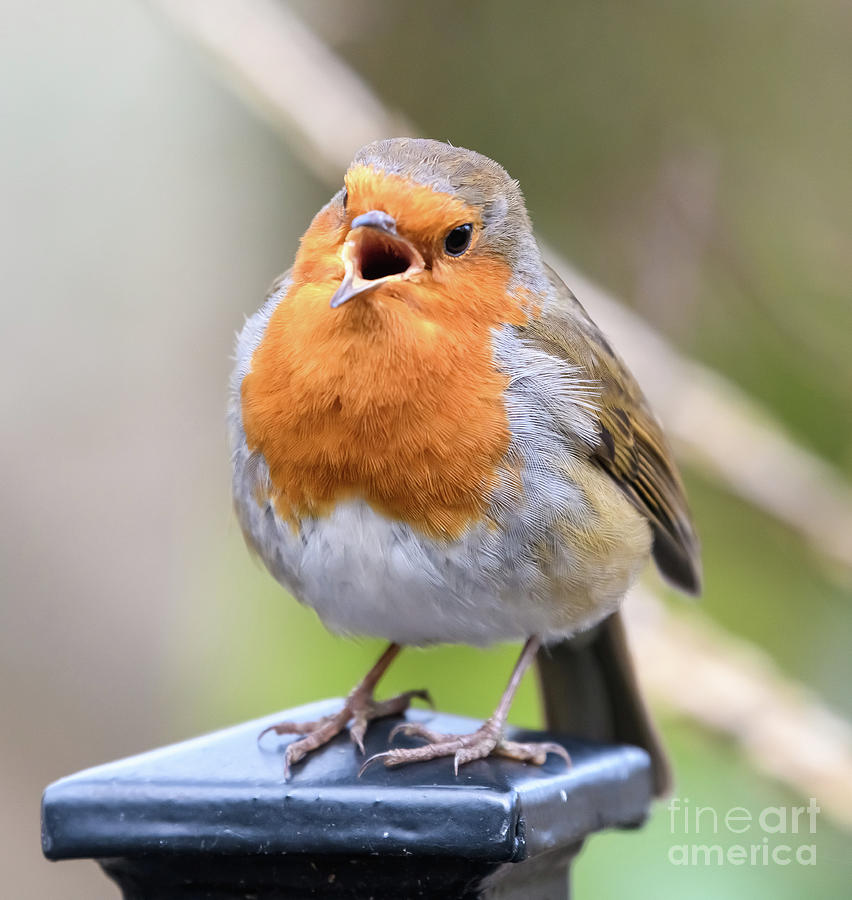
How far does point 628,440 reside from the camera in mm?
3076

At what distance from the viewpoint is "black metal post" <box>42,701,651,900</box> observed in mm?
1681

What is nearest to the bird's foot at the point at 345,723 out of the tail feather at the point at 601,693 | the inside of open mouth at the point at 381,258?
the tail feather at the point at 601,693

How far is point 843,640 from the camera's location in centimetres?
449

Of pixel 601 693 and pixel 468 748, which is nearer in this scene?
pixel 468 748

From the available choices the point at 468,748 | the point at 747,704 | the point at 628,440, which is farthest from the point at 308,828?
the point at 747,704

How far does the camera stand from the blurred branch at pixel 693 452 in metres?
3.66

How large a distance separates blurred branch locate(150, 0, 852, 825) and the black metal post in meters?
1.84

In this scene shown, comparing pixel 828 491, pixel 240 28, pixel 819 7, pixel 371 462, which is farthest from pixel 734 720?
pixel 819 7

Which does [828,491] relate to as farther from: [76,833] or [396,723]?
[76,833]

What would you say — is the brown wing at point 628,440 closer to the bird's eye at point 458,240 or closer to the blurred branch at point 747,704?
the bird's eye at point 458,240

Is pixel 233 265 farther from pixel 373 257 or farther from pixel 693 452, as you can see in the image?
pixel 373 257

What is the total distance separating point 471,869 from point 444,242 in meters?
1.24

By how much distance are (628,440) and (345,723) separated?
97cm

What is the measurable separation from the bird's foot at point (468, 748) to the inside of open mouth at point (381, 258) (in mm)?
825
